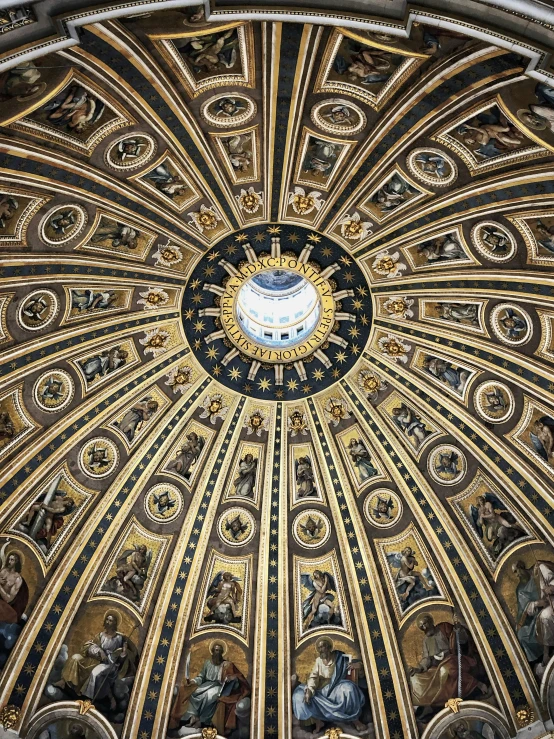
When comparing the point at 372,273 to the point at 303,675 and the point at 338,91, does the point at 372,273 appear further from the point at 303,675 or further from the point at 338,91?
the point at 303,675

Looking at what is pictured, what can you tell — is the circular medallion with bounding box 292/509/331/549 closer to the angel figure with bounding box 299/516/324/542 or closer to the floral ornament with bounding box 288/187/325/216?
the angel figure with bounding box 299/516/324/542

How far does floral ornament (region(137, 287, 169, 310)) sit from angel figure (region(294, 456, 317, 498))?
22.1ft

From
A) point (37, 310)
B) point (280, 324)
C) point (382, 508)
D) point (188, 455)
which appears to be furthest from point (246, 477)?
point (37, 310)

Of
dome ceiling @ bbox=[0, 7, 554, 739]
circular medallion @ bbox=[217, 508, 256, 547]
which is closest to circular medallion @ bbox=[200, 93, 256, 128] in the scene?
dome ceiling @ bbox=[0, 7, 554, 739]

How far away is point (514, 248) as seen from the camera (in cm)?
2072

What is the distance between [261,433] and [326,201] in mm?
7915

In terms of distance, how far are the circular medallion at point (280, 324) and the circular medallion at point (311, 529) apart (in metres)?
3.83

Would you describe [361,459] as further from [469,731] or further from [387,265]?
[469,731]

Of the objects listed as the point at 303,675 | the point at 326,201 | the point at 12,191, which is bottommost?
the point at 303,675

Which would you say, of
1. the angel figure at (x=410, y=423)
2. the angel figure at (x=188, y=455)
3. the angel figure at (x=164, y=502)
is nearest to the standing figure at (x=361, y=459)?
the angel figure at (x=410, y=423)

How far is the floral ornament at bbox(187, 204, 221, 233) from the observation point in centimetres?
2277

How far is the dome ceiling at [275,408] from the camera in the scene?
18984 millimetres

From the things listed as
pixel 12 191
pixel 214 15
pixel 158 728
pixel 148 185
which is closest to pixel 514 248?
pixel 148 185

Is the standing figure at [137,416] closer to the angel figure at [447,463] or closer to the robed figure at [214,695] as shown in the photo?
the robed figure at [214,695]
